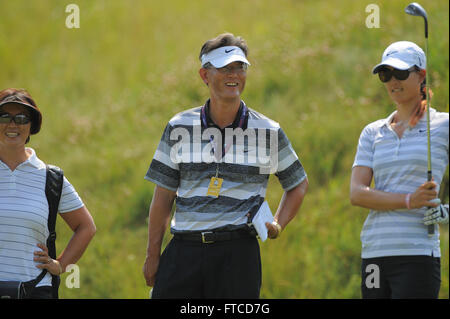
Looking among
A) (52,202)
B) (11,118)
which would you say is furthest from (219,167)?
(11,118)

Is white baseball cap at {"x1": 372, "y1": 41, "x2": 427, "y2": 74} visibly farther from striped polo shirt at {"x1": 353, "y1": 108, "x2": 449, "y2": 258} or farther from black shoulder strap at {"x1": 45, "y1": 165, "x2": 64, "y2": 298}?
black shoulder strap at {"x1": 45, "y1": 165, "x2": 64, "y2": 298}

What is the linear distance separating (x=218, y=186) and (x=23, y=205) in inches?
42.4

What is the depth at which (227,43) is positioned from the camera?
416 centimetres

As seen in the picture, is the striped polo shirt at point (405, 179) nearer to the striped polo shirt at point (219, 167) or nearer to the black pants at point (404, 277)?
the black pants at point (404, 277)

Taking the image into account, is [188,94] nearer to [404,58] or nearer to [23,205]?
[404,58]

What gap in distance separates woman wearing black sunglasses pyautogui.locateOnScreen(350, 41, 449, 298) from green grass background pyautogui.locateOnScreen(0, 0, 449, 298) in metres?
3.03

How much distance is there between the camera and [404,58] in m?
4.18

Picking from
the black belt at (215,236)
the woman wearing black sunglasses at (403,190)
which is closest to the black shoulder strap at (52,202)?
the black belt at (215,236)

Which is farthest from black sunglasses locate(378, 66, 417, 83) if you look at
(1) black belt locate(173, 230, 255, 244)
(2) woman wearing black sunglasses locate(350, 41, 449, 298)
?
(1) black belt locate(173, 230, 255, 244)

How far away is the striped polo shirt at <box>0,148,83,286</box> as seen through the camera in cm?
394

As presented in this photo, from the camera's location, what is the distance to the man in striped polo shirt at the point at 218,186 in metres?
3.95

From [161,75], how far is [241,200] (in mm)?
8319
